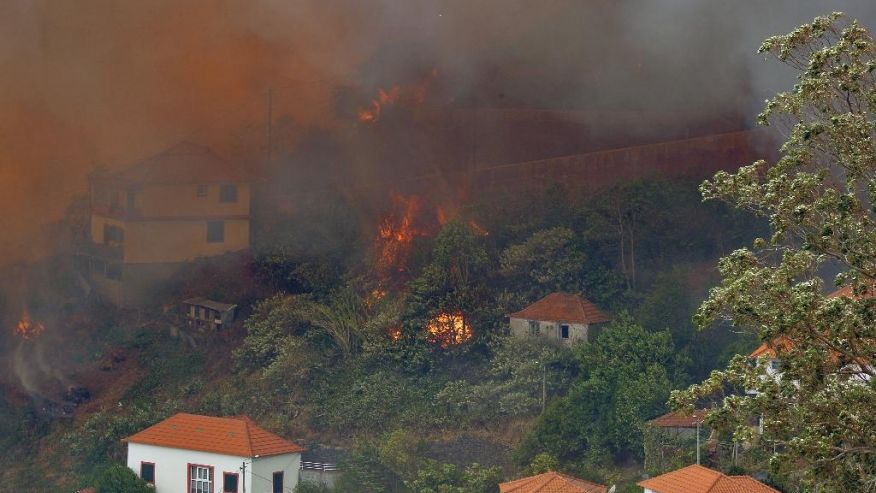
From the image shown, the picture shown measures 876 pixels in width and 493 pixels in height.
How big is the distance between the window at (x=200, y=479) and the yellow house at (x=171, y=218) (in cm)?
1032

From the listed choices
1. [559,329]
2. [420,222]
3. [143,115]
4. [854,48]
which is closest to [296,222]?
[420,222]

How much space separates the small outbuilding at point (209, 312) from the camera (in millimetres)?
A: 40375

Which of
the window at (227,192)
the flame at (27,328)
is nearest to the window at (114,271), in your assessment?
the flame at (27,328)

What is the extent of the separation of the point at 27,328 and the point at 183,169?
5771 mm

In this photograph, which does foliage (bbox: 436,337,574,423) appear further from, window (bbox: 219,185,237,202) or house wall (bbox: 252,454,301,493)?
window (bbox: 219,185,237,202)

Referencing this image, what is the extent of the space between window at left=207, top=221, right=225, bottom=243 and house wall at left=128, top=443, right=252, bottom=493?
10077 mm

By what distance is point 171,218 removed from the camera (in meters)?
43.0

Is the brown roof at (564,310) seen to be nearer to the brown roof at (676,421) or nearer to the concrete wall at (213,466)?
the brown roof at (676,421)

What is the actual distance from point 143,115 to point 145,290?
6133 millimetres

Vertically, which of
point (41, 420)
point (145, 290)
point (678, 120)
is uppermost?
point (678, 120)

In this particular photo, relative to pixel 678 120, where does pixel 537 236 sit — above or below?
below

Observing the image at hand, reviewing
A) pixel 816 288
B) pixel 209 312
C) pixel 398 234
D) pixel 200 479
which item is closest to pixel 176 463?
pixel 200 479

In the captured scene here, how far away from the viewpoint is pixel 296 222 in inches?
1681

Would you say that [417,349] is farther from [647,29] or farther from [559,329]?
[647,29]
